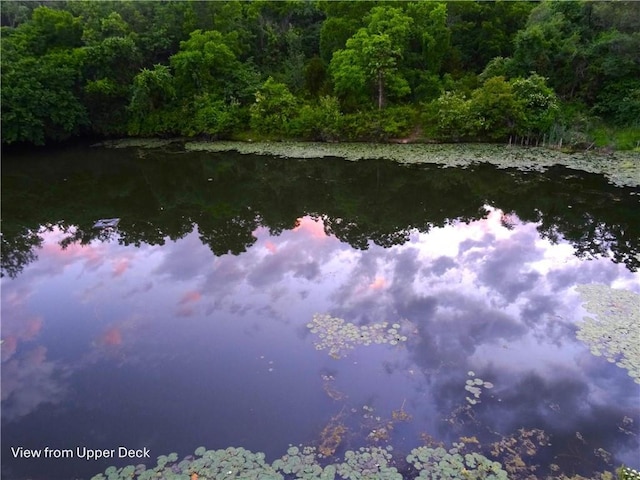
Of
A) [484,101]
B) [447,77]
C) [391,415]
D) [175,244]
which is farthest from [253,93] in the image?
[391,415]

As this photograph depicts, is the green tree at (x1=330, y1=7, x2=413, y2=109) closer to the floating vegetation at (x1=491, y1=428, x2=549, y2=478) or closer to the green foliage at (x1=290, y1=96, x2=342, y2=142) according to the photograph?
the green foliage at (x1=290, y1=96, x2=342, y2=142)

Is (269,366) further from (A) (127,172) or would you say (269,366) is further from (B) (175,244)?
(A) (127,172)

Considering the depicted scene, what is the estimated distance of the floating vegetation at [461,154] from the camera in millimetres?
15117

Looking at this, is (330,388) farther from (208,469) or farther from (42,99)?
(42,99)

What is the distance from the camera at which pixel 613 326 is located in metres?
7.84

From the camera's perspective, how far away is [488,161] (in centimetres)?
1630

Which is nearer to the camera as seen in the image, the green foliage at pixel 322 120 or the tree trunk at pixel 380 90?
the green foliage at pixel 322 120

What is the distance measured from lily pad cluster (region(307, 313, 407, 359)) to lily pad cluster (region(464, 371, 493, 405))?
127 cm

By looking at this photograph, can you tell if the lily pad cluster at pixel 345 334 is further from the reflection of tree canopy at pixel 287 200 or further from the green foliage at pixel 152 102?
the green foliage at pixel 152 102

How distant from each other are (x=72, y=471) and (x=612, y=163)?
16.7 meters

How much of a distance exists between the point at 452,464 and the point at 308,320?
3.61 m

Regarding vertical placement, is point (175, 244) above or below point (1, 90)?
below

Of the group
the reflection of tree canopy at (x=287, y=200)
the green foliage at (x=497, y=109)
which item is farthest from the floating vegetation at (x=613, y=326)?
the green foliage at (x=497, y=109)

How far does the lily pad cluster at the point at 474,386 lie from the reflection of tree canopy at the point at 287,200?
4.85 metres
